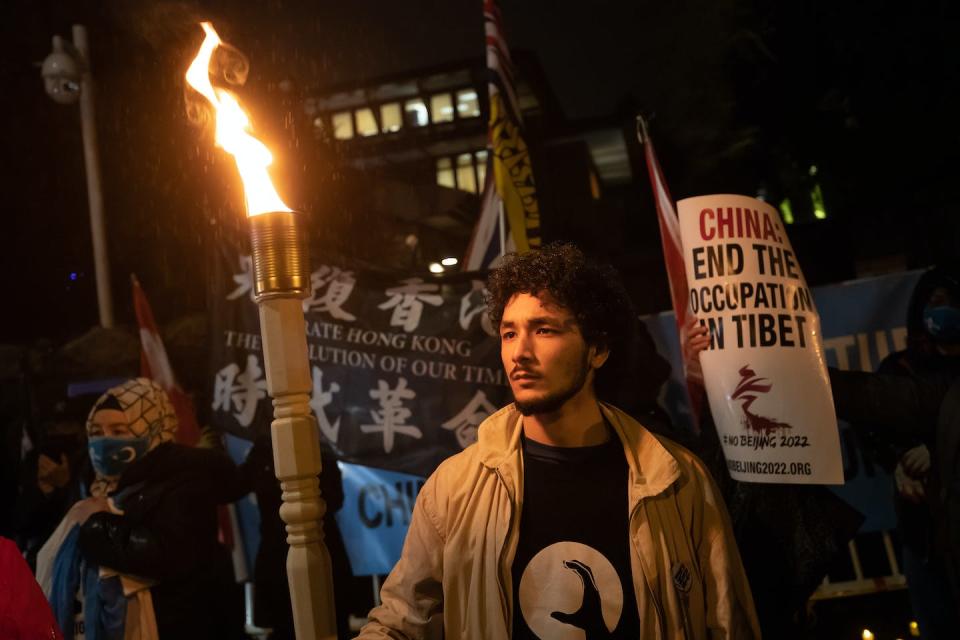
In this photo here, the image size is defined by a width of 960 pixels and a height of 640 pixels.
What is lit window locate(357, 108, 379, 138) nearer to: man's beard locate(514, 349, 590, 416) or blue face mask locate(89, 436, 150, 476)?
blue face mask locate(89, 436, 150, 476)

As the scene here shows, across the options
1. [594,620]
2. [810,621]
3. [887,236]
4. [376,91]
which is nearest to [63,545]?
[594,620]

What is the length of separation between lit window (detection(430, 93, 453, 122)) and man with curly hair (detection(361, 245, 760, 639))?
43.1m

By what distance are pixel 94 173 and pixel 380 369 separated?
4.37 meters

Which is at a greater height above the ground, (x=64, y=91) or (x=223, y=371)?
(x=64, y=91)

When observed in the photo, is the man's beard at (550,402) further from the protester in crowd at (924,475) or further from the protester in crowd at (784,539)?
the protester in crowd at (924,475)

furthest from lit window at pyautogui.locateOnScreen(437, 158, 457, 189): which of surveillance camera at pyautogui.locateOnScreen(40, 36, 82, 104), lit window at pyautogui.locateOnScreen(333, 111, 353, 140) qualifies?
surveillance camera at pyautogui.locateOnScreen(40, 36, 82, 104)

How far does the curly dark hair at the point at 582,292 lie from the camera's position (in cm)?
262

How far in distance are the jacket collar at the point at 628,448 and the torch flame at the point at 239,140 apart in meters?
1.01

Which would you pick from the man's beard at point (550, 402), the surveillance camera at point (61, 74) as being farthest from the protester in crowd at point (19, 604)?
the surveillance camera at point (61, 74)

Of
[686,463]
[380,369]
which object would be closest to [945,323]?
[686,463]

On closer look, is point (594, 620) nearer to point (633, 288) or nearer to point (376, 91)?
point (633, 288)

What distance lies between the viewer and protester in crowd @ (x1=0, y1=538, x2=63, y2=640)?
6.95ft

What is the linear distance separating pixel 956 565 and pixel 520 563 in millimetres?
1824

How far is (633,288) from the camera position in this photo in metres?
10.9
